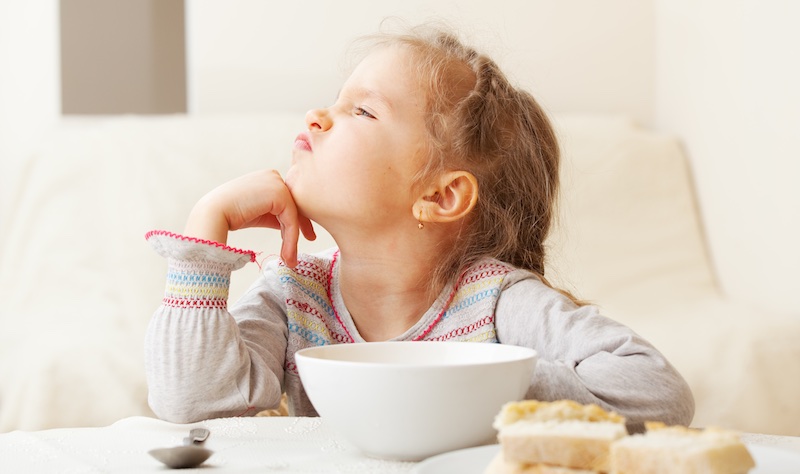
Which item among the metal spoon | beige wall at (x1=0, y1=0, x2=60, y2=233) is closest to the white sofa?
beige wall at (x1=0, y1=0, x2=60, y2=233)

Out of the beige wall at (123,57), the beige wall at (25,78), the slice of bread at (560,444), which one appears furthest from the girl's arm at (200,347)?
the beige wall at (123,57)

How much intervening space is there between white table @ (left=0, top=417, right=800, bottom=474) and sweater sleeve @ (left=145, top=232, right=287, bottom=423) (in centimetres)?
15

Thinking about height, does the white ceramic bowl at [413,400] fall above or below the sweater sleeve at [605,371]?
above

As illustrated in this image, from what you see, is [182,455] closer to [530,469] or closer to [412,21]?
[530,469]

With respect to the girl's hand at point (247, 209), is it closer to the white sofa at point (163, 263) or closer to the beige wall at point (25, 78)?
the white sofa at point (163, 263)

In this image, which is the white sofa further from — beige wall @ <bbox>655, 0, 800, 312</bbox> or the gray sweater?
the gray sweater

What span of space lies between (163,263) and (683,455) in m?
1.77

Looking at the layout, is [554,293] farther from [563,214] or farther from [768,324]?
[563,214]

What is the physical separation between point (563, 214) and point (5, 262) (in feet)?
4.47

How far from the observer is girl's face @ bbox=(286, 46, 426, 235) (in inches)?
45.7

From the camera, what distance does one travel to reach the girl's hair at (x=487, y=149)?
3.99 feet

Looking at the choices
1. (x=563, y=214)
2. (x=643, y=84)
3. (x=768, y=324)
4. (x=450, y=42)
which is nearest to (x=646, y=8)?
(x=643, y=84)

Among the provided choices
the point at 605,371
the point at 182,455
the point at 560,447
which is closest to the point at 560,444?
the point at 560,447

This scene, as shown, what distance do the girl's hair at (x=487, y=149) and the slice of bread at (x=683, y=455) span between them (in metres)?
0.71
